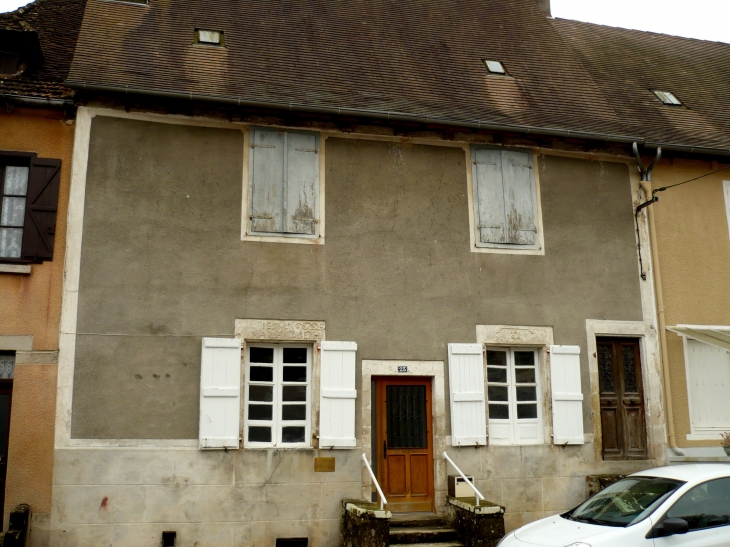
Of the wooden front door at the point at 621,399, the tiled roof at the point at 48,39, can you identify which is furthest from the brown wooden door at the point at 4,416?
the wooden front door at the point at 621,399

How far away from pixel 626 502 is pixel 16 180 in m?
Answer: 7.56

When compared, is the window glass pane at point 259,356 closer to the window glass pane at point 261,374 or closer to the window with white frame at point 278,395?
the window with white frame at point 278,395

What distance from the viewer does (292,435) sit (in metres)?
9.09

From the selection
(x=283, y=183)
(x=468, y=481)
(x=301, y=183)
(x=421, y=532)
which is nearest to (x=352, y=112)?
(x=301, y=183)

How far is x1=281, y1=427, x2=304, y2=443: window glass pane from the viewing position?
9.06m

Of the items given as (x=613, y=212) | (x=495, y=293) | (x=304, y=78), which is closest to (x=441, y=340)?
(x=495, y=293)

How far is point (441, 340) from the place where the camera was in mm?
9641

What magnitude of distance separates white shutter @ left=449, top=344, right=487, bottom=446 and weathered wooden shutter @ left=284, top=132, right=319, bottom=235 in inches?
96.9

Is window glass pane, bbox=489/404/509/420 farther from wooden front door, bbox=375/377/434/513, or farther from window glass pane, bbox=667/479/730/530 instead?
window glass pane, bbox=667/479/730/530

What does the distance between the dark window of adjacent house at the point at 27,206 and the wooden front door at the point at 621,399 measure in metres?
7.23

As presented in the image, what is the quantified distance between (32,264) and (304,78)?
4.23m

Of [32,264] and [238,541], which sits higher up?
[32,264]

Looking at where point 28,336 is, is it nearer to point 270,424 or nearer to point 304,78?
point 270,424

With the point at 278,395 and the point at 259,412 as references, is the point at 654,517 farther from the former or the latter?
the point at 259,412
